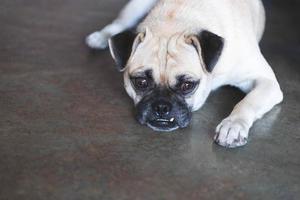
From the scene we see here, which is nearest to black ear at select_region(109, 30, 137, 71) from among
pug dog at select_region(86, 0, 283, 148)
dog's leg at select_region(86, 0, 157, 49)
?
pug dog at select_region(86, 0, 283, 148)

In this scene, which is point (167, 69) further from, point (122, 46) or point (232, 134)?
point (232, 134)

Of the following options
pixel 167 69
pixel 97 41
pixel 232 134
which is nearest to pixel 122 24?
pixel 97 41

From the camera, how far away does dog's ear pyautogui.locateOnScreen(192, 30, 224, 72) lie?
217 centimetres

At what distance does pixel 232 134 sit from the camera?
217 cm

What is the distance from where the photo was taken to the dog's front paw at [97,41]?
315 centimetres

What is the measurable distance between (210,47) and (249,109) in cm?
35

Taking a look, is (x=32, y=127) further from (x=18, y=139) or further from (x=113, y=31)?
(x=113, y=31)

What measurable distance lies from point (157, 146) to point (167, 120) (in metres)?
0.12

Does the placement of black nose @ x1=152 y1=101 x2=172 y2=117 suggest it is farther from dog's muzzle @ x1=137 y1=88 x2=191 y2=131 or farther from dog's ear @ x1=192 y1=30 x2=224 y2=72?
dog's ear @ x1=192 y1=30 x2=224 y2=72

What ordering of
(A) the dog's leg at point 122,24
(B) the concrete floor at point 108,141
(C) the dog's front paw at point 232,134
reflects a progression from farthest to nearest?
(A) the dog's leg at point 122,24 < (C) the dog's front paw at point 232,134 < (B) the concrete floor at point 108,141

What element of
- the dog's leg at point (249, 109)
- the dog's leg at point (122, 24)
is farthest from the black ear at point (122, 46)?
the dog's leg at point (122, 24)

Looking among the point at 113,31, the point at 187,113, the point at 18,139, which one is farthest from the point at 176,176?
the point at 113,31

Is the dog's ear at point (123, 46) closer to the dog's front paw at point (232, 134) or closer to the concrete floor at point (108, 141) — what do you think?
the concrete floor at point (108, 141)

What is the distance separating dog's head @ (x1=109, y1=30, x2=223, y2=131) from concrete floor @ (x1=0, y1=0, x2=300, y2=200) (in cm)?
12
